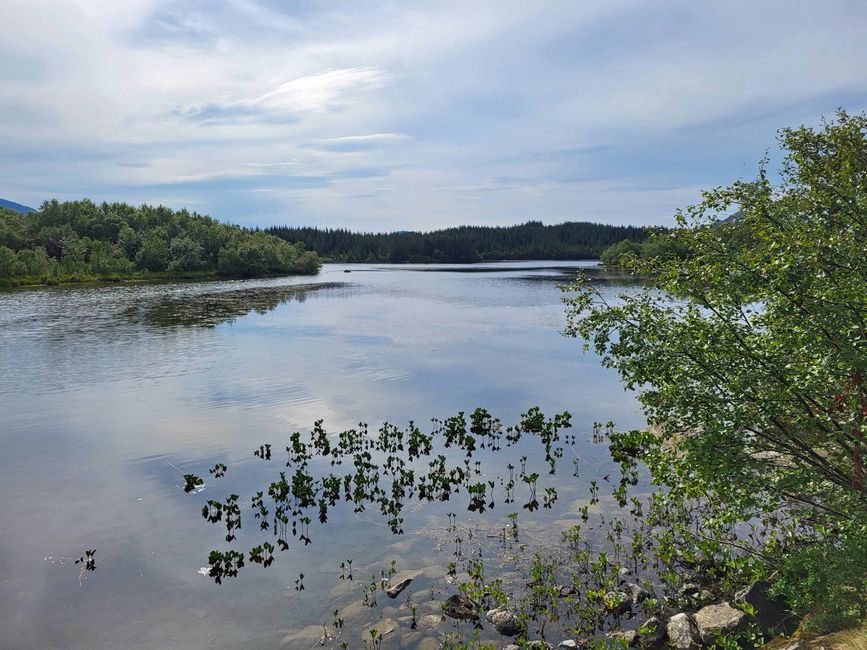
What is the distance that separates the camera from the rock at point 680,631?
1200 cm

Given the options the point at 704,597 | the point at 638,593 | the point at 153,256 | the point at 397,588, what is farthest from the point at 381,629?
the point at 153,256

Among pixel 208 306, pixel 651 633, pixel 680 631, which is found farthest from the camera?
pixel 208 306

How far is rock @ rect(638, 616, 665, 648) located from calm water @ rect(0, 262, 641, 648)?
5046 mm

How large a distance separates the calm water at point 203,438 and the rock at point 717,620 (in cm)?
625

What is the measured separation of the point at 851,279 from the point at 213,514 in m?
19.8

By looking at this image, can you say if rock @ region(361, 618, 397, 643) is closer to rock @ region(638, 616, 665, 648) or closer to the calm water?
the calm water

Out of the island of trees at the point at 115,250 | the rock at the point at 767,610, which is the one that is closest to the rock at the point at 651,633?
the rock at the point at 767,610

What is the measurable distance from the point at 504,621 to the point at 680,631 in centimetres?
389

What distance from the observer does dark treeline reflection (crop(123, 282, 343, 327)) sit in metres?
70.3

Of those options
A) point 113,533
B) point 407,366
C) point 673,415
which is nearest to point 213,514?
point 113,533

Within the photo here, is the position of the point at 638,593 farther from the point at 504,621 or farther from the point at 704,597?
the point at 504,621

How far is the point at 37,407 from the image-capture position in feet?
107

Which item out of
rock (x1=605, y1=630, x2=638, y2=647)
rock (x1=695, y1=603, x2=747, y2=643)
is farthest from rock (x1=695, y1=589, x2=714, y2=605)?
rock (x1=605, y1=630, x2=638, y2=647)

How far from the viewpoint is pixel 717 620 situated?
12492 millimetres
